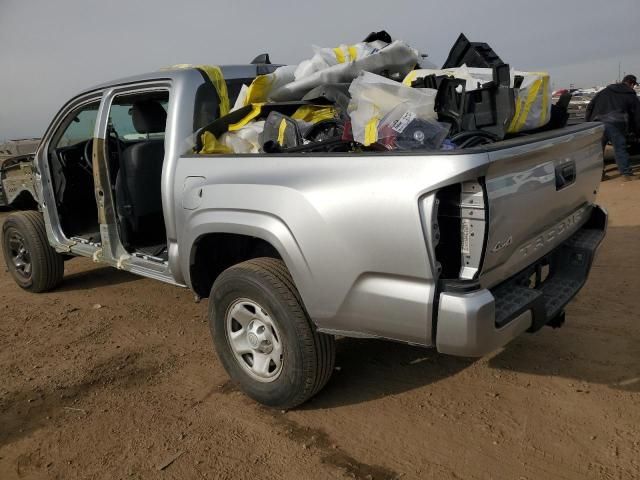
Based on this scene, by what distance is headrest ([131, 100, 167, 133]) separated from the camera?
4.00 meters

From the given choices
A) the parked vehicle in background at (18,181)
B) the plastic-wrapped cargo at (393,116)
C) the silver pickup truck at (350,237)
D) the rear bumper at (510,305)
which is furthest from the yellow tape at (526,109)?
the parked vehicle in background at (18,181)

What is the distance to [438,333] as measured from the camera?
2148 mm

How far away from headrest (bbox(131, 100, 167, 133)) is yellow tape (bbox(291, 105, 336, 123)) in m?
1.22

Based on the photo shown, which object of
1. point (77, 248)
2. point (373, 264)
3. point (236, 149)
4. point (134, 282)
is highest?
point (236, 149)

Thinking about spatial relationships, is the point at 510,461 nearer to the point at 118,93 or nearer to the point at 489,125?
the point at 489,125

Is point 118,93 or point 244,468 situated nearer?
point 244,468

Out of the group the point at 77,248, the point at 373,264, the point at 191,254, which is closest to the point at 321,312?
the point at 373,264

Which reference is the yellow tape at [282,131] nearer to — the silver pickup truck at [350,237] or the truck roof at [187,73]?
the silver pickup truck at [350,237]

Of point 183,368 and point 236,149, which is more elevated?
point 236,149

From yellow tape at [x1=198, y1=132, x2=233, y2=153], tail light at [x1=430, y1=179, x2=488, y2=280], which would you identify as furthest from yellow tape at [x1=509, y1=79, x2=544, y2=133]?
yellow tape at [x1=198, y1=132, x2=233, y2=153]

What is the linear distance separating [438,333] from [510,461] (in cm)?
79

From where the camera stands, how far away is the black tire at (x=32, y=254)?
507 cm

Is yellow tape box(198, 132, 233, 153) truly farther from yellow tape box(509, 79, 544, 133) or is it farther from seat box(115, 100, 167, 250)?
yellow tape box(509, 79, 544, 133)

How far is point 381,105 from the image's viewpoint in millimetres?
2701
